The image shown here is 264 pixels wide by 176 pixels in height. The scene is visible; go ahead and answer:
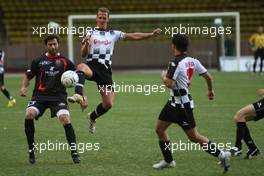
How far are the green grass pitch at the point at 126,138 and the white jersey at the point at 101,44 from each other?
1.53 metres

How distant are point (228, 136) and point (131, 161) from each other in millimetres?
3265

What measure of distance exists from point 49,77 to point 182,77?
7.09 feet

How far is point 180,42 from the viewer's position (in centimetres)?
891

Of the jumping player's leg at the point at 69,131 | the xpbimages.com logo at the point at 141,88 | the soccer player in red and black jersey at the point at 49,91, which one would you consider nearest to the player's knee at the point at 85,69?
the soccer player in red and black jersey at the point at 49,91

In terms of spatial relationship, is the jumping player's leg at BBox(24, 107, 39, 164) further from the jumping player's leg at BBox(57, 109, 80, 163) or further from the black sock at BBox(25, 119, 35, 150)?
the jumping player's leg at BBox(57, 109, 80, 163)

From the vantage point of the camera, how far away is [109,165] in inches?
383

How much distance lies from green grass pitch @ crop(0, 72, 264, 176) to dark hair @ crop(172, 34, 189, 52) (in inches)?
66.8

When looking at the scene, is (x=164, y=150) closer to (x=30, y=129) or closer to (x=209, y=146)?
(x=209, y=146)


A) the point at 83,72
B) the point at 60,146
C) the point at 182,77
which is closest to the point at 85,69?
the point at 83,72

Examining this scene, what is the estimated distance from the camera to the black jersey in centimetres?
996

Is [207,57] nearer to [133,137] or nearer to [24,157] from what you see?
[133,137]

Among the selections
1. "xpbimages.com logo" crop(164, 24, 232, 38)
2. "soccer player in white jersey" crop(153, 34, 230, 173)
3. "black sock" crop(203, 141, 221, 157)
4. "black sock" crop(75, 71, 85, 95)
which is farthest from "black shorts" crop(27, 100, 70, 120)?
"xpbimages.com logo" crop(164, 24, 232, 38)

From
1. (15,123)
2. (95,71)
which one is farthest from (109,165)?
(15,123)

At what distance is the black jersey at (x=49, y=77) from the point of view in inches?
392
